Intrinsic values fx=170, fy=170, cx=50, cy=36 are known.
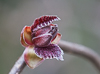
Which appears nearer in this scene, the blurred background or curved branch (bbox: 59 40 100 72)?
curved branch (bbox: 59 40 100 72)

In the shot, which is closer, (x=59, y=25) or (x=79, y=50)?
(x=79, y=50)

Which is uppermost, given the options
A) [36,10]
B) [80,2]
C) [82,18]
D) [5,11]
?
[5,11]

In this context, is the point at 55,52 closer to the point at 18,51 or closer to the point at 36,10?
the point at 18,51

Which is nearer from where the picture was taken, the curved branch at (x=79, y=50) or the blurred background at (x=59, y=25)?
the curved branch at (x=79, y=50)

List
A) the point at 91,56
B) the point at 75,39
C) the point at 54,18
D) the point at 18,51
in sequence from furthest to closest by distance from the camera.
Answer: the point at 75,39, the point at 18,51, the point at 91,56, the point at 54,18

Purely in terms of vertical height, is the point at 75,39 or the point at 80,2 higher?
the point at 80,2

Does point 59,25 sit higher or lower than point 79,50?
lower

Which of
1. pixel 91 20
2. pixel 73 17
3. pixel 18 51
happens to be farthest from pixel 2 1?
pixel 91 20

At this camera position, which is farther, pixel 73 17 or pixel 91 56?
pixel 73 17
